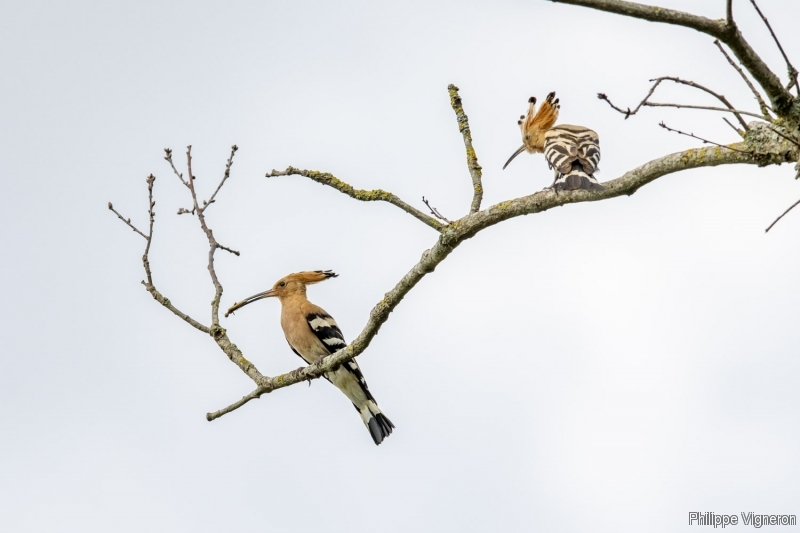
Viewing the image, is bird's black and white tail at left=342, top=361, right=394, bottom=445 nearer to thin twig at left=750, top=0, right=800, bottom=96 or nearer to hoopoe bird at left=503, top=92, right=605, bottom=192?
hoopoe bird at left=503, top=92, right=605, bottom=192

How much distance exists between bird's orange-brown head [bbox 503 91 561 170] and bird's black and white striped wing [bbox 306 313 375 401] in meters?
2.19

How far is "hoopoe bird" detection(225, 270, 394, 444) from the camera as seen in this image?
6789mm

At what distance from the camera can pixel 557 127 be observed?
6.66m

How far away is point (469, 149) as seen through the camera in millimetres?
4156

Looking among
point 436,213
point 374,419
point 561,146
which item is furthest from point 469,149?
point 374,419

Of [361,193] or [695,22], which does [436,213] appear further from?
[695,22]

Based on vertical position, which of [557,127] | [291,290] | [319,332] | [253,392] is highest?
[557,127]

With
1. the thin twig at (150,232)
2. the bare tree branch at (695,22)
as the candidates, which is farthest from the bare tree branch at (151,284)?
the bare tree branch at (695,22)

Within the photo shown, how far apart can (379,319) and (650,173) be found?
1.33m

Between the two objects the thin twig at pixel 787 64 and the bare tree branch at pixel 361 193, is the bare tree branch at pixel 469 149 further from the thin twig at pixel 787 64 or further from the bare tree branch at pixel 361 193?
the thin twig at pixel 787 64

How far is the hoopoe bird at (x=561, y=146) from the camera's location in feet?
15.6

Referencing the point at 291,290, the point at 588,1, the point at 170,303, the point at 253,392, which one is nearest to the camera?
the point at 588,1

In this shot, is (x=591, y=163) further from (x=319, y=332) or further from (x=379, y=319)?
(x=319, y=332)

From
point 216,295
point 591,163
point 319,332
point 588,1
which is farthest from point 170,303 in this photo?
point 588,1
